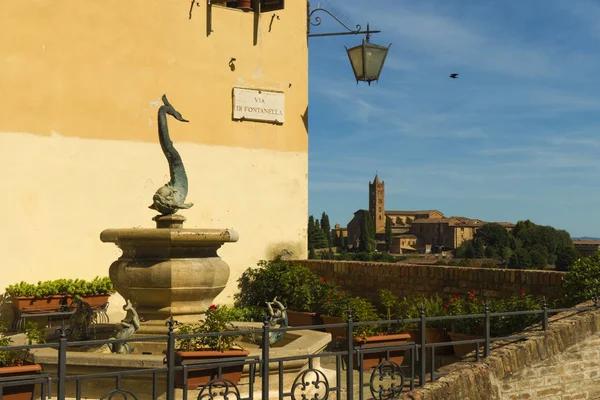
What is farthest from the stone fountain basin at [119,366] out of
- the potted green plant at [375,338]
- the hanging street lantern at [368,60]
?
the hanging street lantern at [368,60]

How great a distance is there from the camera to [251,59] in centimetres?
1518

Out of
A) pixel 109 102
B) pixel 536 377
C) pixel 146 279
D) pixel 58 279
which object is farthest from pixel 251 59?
pixel 536 377

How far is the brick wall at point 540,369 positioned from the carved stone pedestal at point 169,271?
2.59m

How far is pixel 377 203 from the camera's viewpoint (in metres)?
176

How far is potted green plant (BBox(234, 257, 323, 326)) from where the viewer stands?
13172mm

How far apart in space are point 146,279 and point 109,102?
6443 millimetres

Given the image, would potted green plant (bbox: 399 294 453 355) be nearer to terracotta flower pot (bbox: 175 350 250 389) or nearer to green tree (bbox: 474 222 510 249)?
terracotta flower pot (bbox: 175 350 250 389)

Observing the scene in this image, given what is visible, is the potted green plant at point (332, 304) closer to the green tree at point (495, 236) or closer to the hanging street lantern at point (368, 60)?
the hanging street lantern at point (368, 60)

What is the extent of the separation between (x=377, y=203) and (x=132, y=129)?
163m

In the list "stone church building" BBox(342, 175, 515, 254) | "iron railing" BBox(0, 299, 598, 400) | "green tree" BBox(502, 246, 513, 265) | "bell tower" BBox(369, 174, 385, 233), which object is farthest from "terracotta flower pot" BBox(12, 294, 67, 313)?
"bell tower" BBox(369, 174, 385, 233)

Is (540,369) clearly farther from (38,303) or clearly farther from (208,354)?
(38,303)

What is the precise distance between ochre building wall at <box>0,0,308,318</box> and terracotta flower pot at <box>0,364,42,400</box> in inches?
261

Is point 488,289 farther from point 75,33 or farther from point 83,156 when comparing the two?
point 75,33

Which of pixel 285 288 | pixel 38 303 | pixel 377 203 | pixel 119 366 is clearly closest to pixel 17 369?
pixel 119 366
